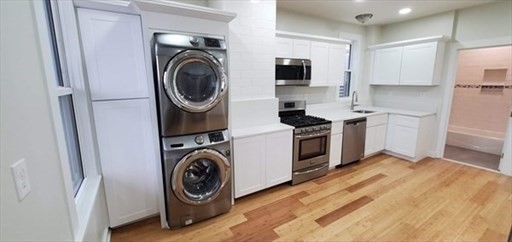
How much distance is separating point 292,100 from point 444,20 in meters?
3.06

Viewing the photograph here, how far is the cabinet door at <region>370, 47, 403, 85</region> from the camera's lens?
4.45m

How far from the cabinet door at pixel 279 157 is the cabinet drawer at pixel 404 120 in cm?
246

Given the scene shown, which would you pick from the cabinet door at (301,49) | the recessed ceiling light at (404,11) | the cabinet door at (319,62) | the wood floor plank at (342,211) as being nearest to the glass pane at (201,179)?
the wood floor plank at (342,211)

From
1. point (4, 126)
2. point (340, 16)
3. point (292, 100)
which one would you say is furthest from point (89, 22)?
point (340, 16)

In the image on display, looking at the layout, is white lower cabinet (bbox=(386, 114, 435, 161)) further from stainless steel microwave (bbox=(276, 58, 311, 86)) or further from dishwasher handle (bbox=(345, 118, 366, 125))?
stainless steel microwave (bbox=(276, 58, 311, 86))

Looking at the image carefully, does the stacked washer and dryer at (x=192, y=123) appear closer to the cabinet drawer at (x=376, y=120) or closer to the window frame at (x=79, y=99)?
the window frame at (x=79, y=99)

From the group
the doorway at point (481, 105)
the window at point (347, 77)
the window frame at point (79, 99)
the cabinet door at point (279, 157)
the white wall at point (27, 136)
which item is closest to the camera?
the white wall at point (27, 136)

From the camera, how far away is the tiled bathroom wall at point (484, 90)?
4852mm

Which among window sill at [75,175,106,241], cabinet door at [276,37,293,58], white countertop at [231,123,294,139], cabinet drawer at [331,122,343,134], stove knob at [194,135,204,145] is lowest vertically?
window sill at [75,175,106,241]

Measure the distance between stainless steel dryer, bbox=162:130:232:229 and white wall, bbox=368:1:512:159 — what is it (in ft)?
13.6

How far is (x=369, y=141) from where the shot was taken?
164 inches

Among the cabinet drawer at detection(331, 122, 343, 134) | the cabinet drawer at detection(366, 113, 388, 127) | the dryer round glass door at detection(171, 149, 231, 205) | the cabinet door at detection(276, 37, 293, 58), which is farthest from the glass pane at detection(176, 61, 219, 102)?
the cabinet drawer at detection(366, 113, 388, 127)

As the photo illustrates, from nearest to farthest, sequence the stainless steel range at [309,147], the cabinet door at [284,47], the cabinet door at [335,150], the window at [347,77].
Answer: the stainless steel range at [309,147] → the cabinet door at [284,47] → the cabinet door at [335,150] → the window at [347,77]

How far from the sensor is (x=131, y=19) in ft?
6.79
